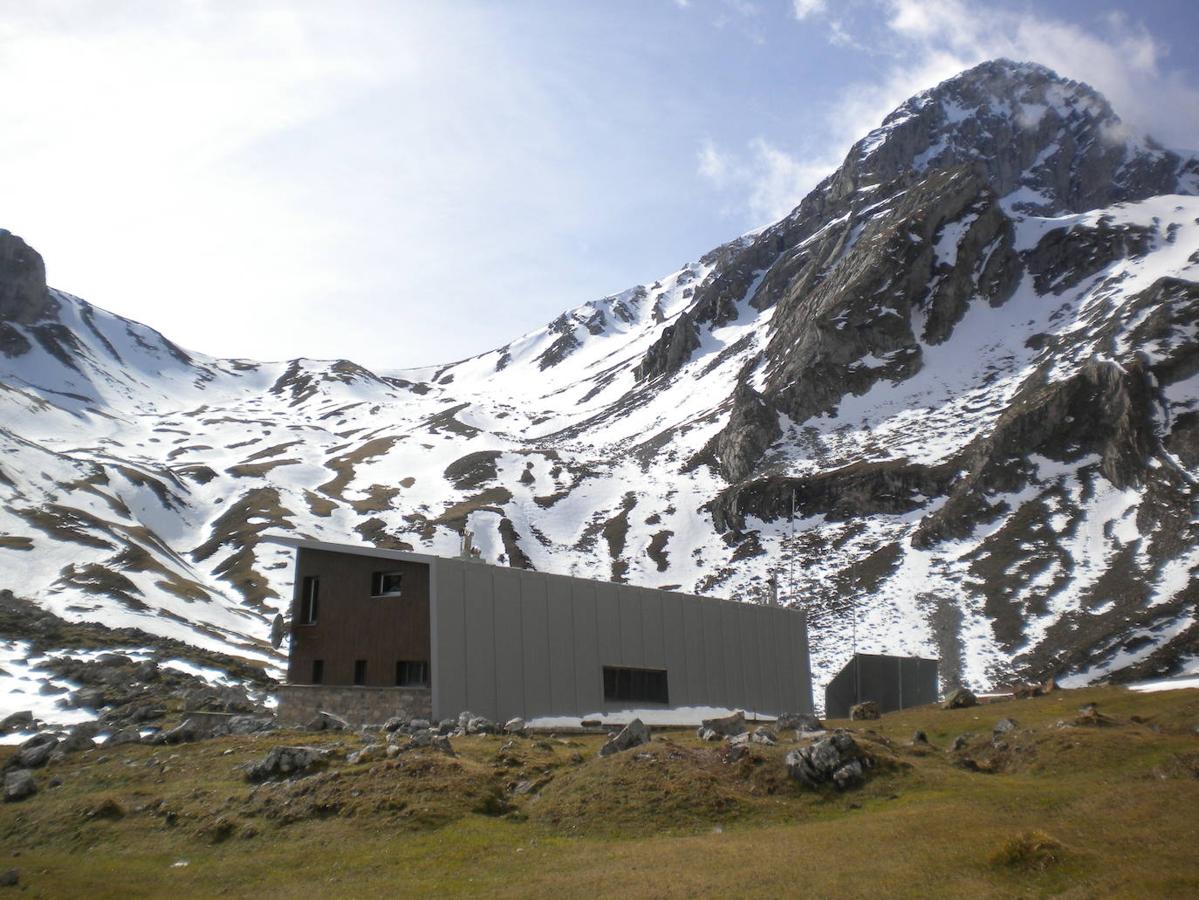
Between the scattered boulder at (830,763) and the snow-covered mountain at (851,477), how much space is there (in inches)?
1909

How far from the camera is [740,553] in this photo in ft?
325

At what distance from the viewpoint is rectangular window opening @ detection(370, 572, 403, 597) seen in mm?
33500

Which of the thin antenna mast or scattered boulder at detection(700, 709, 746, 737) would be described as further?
the thin antenna mast

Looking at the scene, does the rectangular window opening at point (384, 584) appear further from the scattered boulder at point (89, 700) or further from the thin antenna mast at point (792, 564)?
the thin antenna mast at point (792, 564)

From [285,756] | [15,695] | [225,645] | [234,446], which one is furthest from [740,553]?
[234,446]

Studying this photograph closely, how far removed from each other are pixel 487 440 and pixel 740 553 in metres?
75.6

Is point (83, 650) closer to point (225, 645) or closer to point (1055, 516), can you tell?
point (225, 645)

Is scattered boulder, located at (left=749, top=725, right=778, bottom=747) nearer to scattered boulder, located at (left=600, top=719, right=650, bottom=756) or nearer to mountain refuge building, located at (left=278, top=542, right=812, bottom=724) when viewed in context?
scattered boulder, located at (left=600, top=719, right=650, bottom=756)

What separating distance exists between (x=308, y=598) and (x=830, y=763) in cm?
2481

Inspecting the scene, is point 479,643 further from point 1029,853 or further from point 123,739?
point 1029,853

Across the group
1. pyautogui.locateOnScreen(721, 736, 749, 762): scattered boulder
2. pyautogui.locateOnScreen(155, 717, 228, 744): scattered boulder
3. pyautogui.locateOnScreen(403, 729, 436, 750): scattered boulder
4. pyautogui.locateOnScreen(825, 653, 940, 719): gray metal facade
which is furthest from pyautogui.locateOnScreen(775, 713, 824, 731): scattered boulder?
pyautogui.locateOnScreen(825, 653, 940, 719): gray metal facade

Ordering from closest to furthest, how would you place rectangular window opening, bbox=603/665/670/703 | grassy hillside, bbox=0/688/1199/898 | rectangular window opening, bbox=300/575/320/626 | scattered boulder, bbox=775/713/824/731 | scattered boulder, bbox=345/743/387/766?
grassy hillside, bbox=0/688/1199/898, scattered boulder, bbox=345/743/387/766, scattered boulder, bbox=775/713/824/731, rectangular window opening, bbox=603/665/670/703, rectangular window opening, bbox=300/575/320/626

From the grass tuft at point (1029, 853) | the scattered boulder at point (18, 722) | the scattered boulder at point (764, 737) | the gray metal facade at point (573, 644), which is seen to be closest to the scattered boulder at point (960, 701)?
the gray metal facade at point (573, 644)

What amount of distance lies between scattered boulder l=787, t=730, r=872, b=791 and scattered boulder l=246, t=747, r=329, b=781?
37.8 feet
